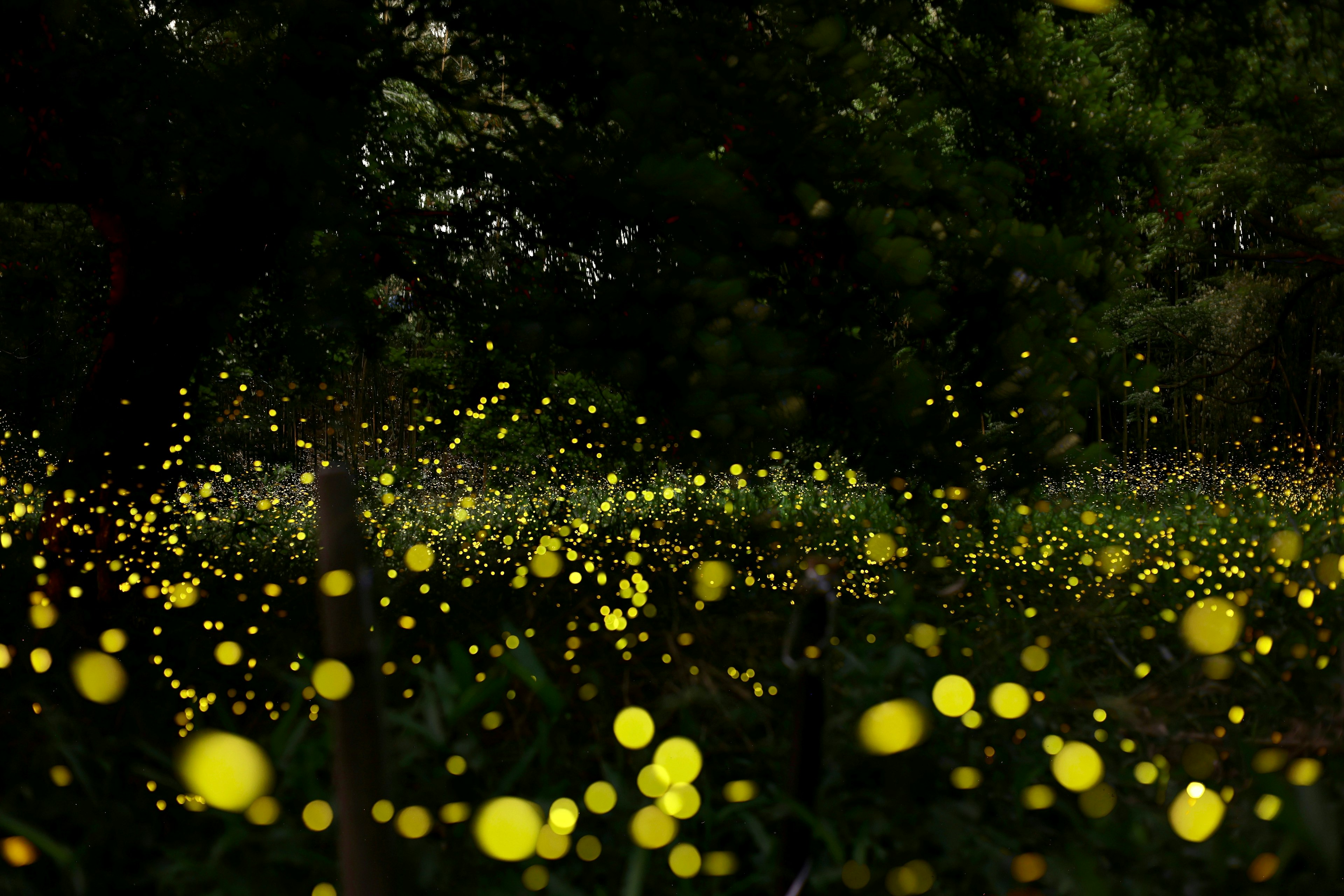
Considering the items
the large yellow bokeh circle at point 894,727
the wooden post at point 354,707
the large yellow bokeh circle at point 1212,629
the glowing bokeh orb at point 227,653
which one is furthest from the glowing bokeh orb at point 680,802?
the large yellow bokeh circle at point 1212,629

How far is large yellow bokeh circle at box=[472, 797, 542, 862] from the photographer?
70.5 inches

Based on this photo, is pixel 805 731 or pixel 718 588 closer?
pixel 805 731

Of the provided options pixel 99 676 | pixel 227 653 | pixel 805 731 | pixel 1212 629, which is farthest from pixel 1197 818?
pixel 227 653

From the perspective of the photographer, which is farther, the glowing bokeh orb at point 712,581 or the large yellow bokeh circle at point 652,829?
the glowing bokeh orb at point 712,581

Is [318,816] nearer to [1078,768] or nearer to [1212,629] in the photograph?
[1078,768]

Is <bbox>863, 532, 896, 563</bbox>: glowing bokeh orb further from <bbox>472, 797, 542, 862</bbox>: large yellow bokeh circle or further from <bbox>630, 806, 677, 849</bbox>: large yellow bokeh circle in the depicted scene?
<bbox>472, 797, 542, 862</bbox>: large yellow bokeh circle

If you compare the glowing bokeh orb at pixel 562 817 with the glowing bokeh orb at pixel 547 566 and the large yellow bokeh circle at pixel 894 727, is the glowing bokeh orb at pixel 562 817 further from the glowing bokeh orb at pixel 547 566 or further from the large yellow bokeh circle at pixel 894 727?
the glowing bokeh orb at pixel 547 566

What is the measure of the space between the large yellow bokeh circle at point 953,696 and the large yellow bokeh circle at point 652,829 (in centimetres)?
79

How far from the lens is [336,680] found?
1.44 metres

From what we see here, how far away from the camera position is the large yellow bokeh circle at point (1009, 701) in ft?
7.53

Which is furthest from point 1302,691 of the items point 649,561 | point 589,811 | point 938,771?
point 649,561

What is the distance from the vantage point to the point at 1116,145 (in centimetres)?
391

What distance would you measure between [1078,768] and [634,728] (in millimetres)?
1036

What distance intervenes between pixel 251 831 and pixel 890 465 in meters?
2.23
